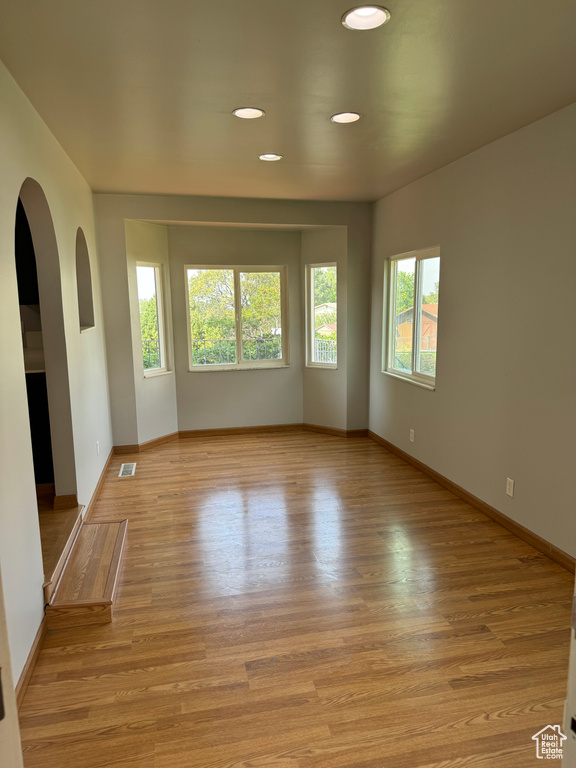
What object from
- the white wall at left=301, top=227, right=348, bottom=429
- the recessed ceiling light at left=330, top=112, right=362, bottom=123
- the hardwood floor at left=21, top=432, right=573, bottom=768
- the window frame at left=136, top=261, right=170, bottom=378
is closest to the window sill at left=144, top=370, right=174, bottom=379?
the window frame at left=136, top=261, right=170, bottom=378

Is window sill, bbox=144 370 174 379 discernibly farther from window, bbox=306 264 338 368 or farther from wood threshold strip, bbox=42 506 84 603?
wood threshold strip, bbox=42 506 84 603

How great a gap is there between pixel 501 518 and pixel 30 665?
9.90 ft

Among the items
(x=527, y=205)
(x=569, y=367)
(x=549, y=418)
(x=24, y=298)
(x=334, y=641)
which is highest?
(x=527, y=205)

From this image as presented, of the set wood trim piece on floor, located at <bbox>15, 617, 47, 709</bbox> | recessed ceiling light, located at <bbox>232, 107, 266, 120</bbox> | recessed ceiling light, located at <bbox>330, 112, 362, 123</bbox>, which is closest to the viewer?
wood trim piece on floor, located at <bbox>15, 617, 47, 709</bbox>

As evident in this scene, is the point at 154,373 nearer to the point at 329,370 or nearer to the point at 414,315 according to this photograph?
the point at 329,370

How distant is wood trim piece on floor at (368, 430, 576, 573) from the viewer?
3.00 meters

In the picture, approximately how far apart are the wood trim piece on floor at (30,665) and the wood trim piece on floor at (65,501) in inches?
41.0

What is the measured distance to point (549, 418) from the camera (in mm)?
3037

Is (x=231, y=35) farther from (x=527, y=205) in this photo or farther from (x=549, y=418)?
(x=549, y=418)

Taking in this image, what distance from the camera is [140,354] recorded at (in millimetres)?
5477

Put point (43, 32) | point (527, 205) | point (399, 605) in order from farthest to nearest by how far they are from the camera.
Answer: point (527, 205)
point (399, 605)
point (43, 32)

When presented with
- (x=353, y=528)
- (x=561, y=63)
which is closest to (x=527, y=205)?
(x=561, y=63)

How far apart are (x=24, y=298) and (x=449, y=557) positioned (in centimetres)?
355

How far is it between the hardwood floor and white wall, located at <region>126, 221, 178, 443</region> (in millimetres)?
1813
